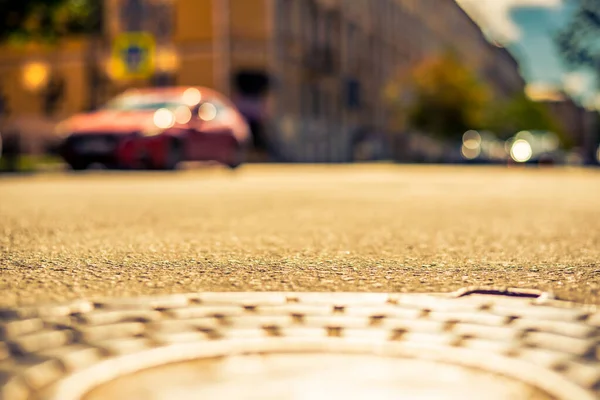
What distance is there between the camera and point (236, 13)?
3762cm

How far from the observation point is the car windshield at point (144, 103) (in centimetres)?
1623

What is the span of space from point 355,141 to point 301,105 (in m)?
9.04

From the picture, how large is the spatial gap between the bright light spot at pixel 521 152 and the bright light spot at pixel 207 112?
21722 millimetres

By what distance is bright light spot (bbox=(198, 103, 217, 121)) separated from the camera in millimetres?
16623

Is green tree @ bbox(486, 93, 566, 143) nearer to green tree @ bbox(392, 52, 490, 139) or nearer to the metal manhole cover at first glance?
green tree @ bbox(392, 52, 490, 139)

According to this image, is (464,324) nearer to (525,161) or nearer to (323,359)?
(323,359)

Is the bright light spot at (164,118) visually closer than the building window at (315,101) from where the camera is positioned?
Yes

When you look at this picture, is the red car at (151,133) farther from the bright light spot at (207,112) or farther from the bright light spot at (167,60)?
the bright light spot at (167,60)

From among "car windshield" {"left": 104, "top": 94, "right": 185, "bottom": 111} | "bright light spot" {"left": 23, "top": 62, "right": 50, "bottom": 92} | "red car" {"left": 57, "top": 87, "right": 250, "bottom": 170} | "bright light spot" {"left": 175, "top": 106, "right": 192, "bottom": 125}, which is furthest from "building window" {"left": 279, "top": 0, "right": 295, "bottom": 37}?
"bright light spot" {"left": 175, "top": 106, "right": 192, "bottom": 125}

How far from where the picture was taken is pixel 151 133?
15.2m

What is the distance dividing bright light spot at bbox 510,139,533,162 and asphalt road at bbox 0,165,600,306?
87.0 ft

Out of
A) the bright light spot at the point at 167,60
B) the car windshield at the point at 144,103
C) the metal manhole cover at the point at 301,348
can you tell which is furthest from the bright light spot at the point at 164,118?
the bright light spot at the point at 167,60

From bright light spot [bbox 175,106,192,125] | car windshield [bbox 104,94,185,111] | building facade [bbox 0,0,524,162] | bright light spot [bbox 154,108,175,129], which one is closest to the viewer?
bright light spot [bbox 154,108,175,129]

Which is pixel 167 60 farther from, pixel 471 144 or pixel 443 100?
pixel 471 144
